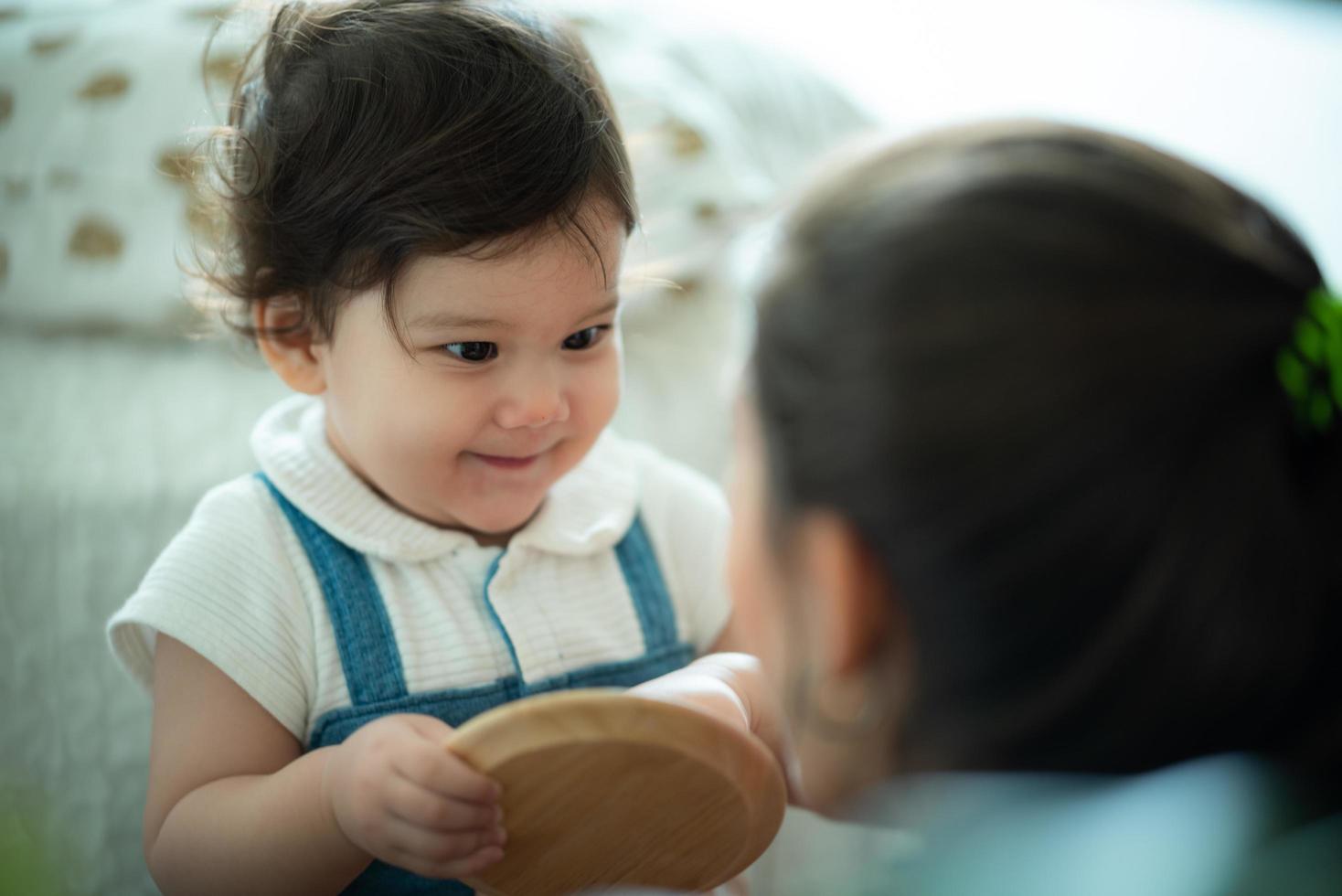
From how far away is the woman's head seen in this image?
2.53ft

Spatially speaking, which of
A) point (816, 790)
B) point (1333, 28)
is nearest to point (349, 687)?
point (816, 790)

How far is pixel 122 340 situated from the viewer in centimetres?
120

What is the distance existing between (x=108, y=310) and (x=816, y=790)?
0.88m

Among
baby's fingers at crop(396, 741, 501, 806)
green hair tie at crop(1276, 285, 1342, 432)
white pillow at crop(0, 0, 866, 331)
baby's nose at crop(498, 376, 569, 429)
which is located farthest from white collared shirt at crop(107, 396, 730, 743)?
green hair tie at crop(1276, 285, 1342, 432)

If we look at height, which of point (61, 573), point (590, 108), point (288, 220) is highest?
point (590, 108)

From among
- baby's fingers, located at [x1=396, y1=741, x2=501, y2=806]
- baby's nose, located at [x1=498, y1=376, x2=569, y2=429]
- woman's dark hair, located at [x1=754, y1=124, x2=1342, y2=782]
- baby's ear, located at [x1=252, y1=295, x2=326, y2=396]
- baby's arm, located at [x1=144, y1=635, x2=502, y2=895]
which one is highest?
woman's dark hair, located at [x1=754, y1=124, x2=1342, y2=782]

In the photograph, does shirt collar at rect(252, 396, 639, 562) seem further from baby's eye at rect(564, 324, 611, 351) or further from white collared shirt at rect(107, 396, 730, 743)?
baby's eye at rect(564, 324, 611, 351)

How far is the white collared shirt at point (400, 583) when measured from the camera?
0.79 metres

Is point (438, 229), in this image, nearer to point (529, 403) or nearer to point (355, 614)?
point (529, 403)

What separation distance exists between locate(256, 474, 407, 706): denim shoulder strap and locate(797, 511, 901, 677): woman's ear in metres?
0.37

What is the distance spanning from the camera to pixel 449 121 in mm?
775

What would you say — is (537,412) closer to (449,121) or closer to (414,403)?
(414,403)

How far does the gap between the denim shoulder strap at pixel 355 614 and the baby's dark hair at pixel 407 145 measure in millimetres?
143

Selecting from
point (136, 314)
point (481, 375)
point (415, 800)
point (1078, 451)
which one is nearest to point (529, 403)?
point (481, 375)
